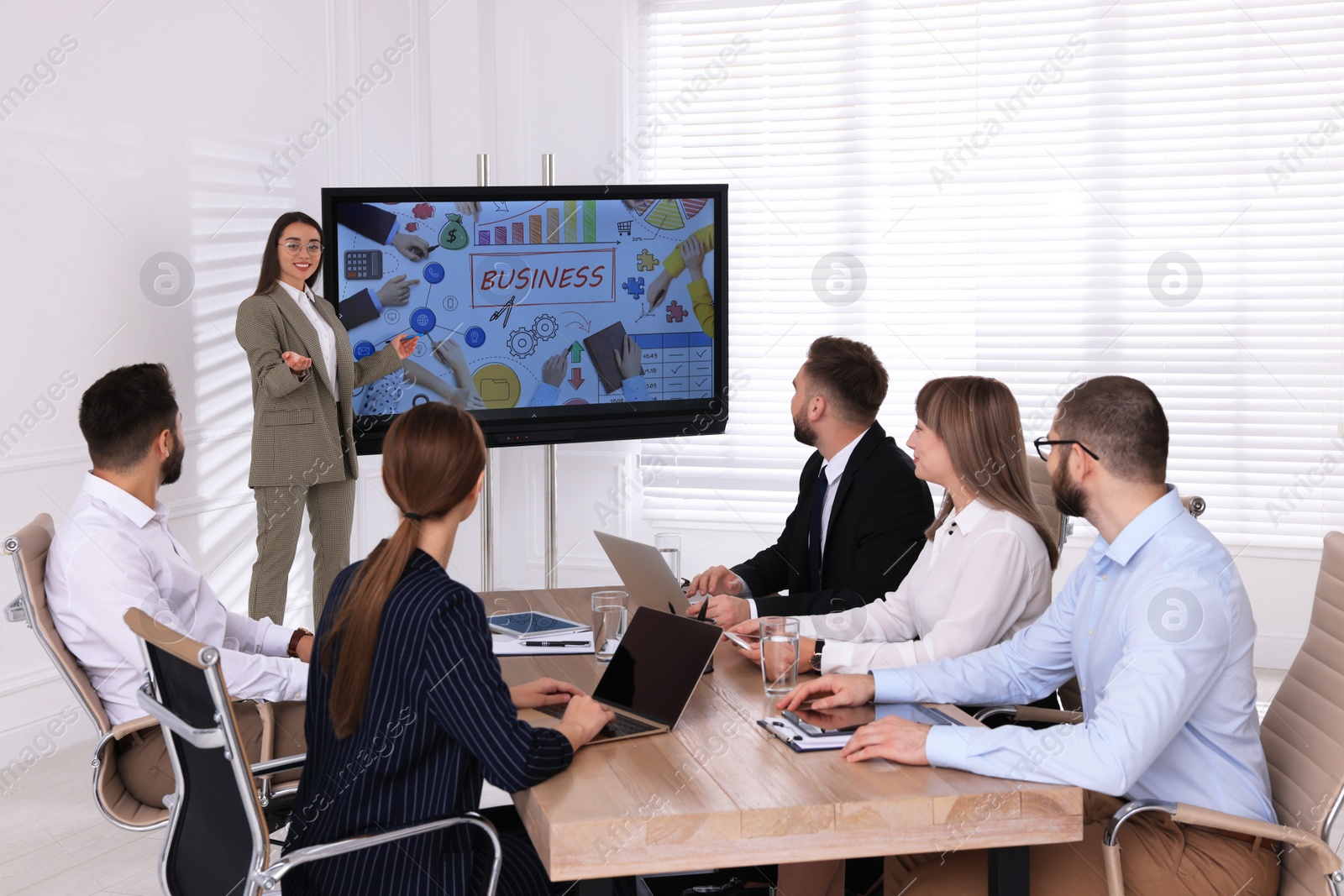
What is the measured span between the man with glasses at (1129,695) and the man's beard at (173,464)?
1432 mm

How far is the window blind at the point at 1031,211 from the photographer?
191 inches

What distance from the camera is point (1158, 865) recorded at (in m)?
1.76

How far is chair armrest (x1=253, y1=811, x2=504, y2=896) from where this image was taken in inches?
63.4

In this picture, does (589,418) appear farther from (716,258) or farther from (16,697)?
(16,697)

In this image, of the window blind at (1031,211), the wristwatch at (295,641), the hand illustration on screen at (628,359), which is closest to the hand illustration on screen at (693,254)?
the hand illustration on screen at (628,359)

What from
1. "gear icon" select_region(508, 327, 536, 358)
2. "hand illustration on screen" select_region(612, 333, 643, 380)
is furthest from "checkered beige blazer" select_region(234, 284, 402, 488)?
"hand illustration on screen" select_region(612, 333, 643, 380)

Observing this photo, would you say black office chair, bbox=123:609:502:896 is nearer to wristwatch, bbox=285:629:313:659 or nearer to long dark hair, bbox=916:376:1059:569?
wristwatch, bbox=285:629:313:659

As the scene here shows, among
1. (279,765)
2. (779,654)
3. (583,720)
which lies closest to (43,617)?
(279,765)

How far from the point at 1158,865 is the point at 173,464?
6.74 ft

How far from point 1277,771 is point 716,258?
3.21m

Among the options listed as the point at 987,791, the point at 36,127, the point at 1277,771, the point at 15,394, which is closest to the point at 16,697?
the point at 15,394

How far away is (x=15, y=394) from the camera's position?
3.68m

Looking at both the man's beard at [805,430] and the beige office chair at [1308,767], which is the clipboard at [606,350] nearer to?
the man's beard at [805,430]

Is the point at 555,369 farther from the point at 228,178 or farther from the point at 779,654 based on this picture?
the point at 779,654
